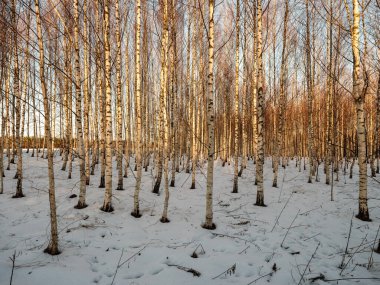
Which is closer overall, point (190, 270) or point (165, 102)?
Result: point (190, 270)

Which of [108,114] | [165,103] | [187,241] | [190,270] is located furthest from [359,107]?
[108,114]

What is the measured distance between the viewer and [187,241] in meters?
4.58

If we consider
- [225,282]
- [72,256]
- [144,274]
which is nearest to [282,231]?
[225,282]

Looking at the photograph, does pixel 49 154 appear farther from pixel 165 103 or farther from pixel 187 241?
pixel 165 103

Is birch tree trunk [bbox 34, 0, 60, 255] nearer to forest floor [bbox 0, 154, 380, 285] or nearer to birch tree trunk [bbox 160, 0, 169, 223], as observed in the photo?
forest floor [bbox 0, 154, 380, 285]

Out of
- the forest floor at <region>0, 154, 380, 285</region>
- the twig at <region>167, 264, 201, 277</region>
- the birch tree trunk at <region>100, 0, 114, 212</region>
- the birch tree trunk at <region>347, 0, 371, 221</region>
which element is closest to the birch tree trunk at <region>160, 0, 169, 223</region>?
the forest floor at <region>0, 154, 380, 285</region>

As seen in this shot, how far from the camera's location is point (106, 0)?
543 cm

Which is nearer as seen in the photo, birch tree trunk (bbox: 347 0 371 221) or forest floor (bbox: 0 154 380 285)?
forest floor (bbox: 0 154 380 285)

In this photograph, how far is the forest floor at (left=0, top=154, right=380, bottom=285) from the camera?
11.1 feet

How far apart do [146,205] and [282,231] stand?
12.6 ft

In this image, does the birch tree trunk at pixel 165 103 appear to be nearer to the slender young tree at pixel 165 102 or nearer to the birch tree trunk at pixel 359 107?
the slender young tree at pixel 165 102

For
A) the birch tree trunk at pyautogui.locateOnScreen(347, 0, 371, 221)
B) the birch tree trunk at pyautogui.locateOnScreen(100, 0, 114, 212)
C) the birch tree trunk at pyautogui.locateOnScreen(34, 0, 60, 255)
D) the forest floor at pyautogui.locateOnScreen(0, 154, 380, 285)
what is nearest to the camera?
the forest floor at pyautogui.locateOnScreen(0, 154, 380, 285)

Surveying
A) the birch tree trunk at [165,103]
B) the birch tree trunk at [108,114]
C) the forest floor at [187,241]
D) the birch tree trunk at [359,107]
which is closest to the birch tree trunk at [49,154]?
the forest floor at [187,241]

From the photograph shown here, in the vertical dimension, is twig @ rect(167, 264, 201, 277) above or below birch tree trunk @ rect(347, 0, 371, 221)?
below
